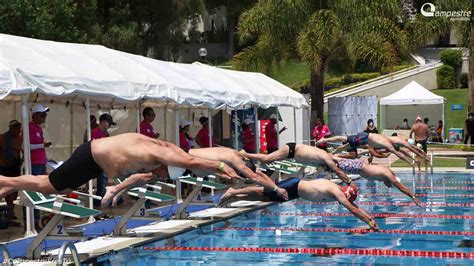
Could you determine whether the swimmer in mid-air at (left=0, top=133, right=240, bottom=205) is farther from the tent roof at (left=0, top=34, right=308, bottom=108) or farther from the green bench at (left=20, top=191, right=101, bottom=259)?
the tent roof at (left=0, top=34, right=308, bottom=108)

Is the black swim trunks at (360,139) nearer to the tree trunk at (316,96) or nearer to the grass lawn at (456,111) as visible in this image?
the tree trunk at (316,96)

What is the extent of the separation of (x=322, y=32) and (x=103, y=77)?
1588 centimetres

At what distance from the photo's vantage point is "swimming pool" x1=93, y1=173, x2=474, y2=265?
10.1m

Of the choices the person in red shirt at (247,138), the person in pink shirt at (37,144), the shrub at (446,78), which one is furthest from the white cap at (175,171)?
the shrub at (446,78)

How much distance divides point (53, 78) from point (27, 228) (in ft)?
6.93

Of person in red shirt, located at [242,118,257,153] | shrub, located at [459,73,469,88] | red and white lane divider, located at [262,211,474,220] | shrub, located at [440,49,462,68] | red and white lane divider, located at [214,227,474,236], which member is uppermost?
shrub, located at [440,49,462,68]

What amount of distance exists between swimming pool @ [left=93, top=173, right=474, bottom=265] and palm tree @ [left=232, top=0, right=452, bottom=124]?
11.1 meters

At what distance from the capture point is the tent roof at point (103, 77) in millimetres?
10852

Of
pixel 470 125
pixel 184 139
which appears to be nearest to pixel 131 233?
pixel 184 139

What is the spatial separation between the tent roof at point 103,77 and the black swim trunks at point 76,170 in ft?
7.86

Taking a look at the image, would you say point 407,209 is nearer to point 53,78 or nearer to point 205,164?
point 53,78

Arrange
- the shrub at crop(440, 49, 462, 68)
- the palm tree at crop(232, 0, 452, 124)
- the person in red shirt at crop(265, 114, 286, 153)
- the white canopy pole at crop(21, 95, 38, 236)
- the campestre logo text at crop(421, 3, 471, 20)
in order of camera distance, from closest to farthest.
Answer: the white canopy pole at crop(21, 95, 38, 236) → the person in red shirt at crop(265, 114, 286, 153) → the palm tree at crop(232, 0, 452, 124) → the campestre logo text at crop(421, 3, 471, 20) → the shrub at crop(440, 49, 462, 68)

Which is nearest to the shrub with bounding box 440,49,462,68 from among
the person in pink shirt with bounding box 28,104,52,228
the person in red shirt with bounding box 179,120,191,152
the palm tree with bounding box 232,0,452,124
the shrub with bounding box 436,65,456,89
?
the shrub with bounding box 436,65,456,89

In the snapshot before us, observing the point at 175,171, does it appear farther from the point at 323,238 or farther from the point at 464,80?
the point at 464,80
